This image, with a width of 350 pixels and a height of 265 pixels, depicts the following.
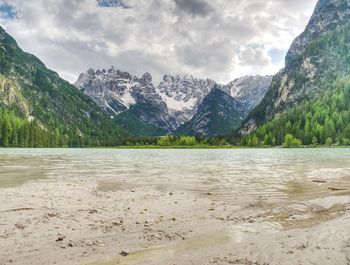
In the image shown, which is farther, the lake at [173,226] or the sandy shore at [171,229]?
the lake at [173,226]

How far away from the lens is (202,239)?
14.1m

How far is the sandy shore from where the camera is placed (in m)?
11.8

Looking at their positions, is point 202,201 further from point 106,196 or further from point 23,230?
point 23,230

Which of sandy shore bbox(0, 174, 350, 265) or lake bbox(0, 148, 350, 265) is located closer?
sandy shore bbox(0, 174, 350, 265)

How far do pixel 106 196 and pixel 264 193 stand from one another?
1139 cm

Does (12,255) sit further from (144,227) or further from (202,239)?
(202,239)

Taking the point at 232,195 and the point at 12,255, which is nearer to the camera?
the point at 12,255

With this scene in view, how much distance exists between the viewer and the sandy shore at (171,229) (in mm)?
11836

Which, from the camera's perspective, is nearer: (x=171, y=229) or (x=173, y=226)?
(x=171, y=229)

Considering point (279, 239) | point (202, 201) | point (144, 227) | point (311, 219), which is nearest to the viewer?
point (279, 239)

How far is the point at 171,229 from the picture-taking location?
51.5 ft

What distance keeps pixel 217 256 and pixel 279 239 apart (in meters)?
3.17

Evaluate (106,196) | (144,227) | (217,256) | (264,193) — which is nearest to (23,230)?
(144,227)

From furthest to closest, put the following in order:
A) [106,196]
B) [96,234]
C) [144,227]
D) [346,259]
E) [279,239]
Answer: [106,196]
[144,227]
[96,234]
[279,239]
[346,259]
